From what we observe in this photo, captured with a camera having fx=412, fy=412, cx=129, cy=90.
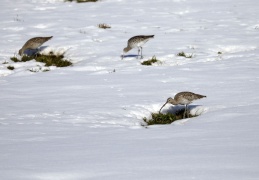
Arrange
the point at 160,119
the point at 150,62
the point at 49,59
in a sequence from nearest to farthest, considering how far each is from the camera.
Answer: the point at 160,119 < the point at 150,62 < the point at 49,59

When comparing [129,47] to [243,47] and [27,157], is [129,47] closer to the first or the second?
[243,47]

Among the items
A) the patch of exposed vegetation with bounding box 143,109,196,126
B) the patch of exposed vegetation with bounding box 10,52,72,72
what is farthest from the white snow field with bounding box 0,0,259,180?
the patch of exposed vegetation with bounding box 10,52,72,72

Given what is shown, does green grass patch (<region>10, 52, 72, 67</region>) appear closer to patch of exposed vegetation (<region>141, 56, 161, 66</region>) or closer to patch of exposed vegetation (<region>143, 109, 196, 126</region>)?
patch of exposed vegetation (<region>141, 56, 161, 66</region>)

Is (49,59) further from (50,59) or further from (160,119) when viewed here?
(160,119)

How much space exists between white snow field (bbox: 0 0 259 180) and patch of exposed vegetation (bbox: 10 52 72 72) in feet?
1.20

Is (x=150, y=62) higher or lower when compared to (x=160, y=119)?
higher

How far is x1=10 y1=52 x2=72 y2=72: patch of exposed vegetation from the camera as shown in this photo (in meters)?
15.2

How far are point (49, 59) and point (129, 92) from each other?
560 cm

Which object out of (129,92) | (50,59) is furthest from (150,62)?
(50,59)

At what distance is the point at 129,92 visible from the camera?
11.1 metres

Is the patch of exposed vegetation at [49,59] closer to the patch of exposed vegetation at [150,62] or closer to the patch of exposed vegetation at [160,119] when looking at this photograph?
the patch of exposed vegetation at [150,62]

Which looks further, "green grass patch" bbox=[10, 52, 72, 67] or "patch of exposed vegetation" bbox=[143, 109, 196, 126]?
"green grass patch" bbox=[10, 52, 72, 67]

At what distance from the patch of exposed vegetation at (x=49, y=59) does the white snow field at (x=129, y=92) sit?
37 cm

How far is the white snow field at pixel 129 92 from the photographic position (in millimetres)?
4922
